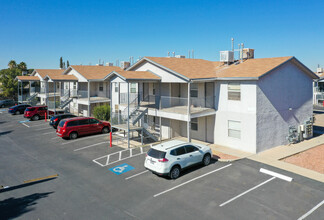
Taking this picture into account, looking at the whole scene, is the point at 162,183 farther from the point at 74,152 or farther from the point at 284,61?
the point at 284,61

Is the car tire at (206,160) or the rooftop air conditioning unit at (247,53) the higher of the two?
the rooftop air conditioning unit at (247,53)

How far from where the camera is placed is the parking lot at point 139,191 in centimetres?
973

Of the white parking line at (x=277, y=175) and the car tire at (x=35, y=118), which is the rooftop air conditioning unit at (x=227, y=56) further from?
the car tire at (x=35, y=118)

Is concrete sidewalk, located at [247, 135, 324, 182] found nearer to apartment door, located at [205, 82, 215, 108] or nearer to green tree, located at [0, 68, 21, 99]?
apartment door, located at [205, 82, 215, 108]

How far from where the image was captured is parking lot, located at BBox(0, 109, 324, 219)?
973cm

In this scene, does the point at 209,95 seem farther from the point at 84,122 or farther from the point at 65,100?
the point at 65,100

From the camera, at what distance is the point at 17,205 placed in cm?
1042

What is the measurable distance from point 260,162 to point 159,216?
8113mm

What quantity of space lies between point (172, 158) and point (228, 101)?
7532 mm

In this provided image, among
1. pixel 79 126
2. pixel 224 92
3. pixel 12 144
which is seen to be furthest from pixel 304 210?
pixel 12 144

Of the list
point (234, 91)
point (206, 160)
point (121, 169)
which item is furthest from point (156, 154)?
point (234, 91)

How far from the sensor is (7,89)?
48406 millimetres

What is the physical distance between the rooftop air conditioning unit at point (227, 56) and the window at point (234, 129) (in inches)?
222

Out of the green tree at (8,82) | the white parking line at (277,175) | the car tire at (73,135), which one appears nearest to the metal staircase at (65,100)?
the car tire at (73,135)
